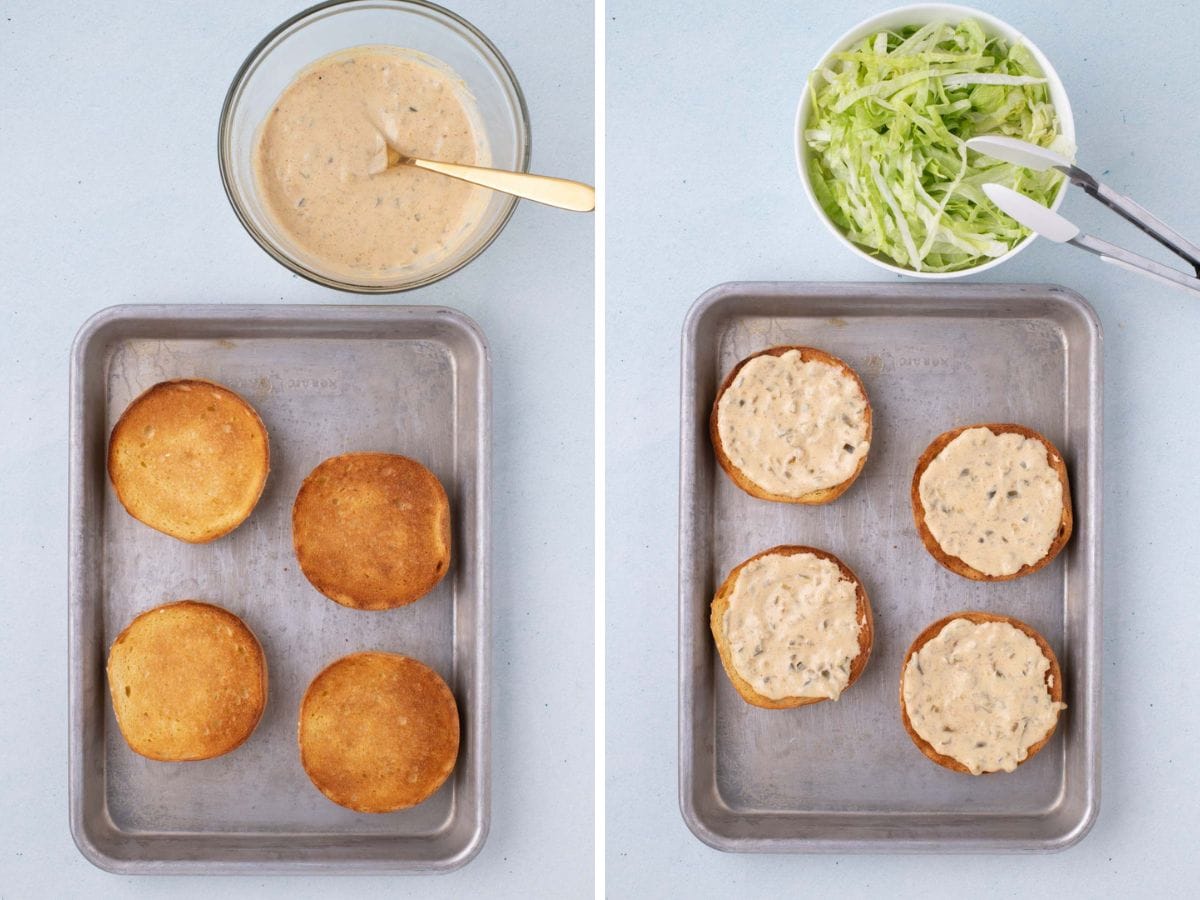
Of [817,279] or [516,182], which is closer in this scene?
[516,182]

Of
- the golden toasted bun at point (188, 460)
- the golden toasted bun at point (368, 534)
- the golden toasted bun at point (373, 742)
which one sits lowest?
the golden toasted bun at point (373, 742)

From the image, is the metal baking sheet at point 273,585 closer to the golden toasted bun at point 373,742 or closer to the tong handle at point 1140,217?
the golden toasted bun at point 373,742

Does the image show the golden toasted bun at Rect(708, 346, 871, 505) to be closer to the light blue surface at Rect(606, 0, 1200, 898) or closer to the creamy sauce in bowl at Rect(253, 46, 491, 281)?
the light blue surface at Rect(606, 0, 1200, 898)

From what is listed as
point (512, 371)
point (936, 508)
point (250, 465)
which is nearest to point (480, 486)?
point (512, 371)

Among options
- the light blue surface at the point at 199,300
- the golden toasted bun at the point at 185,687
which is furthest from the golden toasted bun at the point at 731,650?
the golden toasted bun at the point at 185,687

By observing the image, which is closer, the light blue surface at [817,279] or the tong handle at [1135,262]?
the tong handle at [1135,262]

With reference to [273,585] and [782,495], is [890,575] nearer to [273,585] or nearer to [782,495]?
[782,495]

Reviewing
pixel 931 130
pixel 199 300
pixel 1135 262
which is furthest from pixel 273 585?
pixel 1135 262
